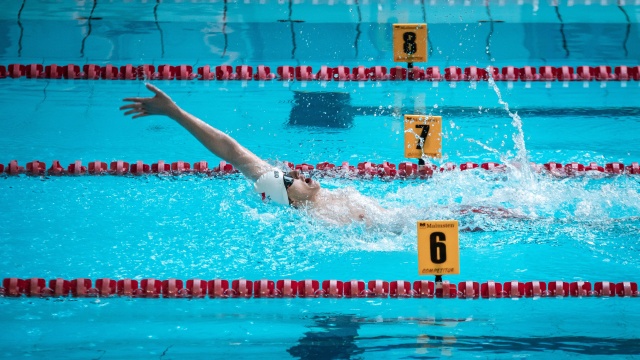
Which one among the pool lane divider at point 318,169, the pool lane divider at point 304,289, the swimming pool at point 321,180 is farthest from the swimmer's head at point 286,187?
the pool lane divider at point 318,169

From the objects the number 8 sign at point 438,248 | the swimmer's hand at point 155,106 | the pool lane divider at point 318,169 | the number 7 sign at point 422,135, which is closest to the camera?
the number 8 sign at point 438,248

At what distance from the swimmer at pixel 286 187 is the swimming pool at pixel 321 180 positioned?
79 millimetres

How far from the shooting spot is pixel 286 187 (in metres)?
4.78

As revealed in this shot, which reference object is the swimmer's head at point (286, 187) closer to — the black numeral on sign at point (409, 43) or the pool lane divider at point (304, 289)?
the pool lane divider at point (304, 289)

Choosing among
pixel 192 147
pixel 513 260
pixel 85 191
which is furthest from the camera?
pixel 192 147

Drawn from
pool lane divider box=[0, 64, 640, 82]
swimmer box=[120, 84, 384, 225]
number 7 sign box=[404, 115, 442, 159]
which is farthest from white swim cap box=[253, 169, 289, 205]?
pool lane divider box=[0, 64, 640, 82]

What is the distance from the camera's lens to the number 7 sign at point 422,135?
206 inches

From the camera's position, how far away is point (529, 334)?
412 centimetres

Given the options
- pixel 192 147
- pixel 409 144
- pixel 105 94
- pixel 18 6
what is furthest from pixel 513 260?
pixel 18 6

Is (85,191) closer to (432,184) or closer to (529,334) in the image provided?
(432,184)

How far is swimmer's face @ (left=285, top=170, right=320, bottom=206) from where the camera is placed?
15.7ft

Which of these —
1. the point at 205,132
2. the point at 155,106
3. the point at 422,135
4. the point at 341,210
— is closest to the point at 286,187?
the point at 341,210

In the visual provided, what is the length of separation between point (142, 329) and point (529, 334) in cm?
166

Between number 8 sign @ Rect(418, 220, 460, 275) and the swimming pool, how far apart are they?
0.27 m
